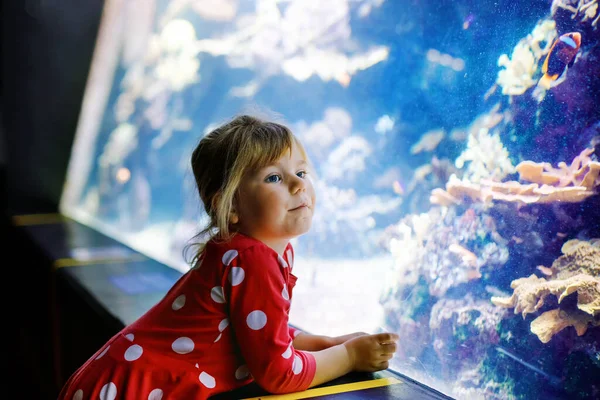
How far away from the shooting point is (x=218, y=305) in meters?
1.10

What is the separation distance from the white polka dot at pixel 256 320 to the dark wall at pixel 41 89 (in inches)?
122

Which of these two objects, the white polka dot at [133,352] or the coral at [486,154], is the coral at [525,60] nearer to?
the coral at [486,154]

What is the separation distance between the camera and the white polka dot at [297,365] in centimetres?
110

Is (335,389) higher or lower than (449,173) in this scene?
lower

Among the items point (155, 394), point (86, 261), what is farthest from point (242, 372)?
point (86, 261)

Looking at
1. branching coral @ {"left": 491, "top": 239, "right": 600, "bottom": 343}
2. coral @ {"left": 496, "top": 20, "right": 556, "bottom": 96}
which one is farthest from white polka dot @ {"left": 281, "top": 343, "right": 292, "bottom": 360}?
coral @ {"left": 496, "top": 20, "right": 556, "bottom": 96}

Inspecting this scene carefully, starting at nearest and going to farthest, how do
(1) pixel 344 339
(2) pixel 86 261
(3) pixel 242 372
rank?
1. (3) pixel 242 372
2. (1) pixel 344 339
3. (2) pixel 86 261

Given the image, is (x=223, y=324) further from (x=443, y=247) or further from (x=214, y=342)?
(x=443, y=247)

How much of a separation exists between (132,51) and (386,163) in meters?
2.45

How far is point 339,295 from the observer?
1.67 metres

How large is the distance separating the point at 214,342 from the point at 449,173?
2.07ft

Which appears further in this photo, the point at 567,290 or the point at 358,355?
the point at 358,355

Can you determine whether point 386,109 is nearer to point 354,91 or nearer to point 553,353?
point 354,91

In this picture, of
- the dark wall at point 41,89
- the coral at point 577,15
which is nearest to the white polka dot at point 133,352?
the coral at point 577,15
